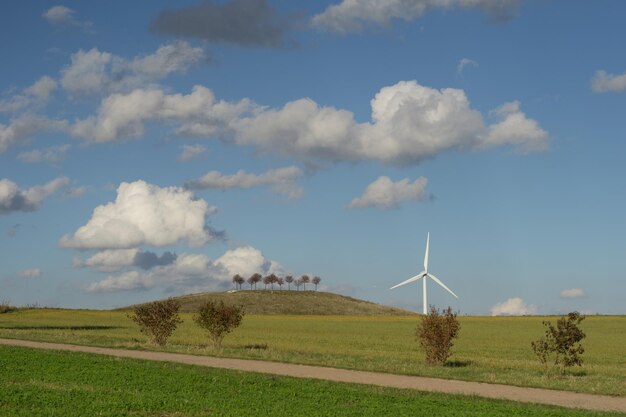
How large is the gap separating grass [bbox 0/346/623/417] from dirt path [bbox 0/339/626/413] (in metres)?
1.54

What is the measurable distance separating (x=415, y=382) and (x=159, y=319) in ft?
72.2

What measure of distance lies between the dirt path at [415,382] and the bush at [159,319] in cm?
938

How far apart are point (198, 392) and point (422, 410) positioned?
253 inches

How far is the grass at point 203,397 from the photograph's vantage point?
19516 millimetres

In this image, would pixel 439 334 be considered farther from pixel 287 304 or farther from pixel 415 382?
pixel 287 304

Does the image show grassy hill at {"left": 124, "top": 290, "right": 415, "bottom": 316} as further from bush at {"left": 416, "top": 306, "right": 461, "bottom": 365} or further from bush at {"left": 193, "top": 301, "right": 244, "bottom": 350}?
bush at {"left": 416, "top": 306, "right": 461, "bottom": 365}

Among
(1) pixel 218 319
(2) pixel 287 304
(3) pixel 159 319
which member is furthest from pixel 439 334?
(2) pixel 287 304

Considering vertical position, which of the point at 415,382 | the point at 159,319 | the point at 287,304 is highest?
the point at 287,304

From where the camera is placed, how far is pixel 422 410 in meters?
20.1

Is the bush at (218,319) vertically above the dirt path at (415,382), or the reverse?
the bush at (218,319)

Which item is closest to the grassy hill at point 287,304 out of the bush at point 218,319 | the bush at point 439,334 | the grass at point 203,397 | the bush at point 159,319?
the bush at point 159,319

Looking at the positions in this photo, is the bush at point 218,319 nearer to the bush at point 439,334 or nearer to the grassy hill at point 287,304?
the bush at point 439,334

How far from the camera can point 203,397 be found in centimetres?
2180

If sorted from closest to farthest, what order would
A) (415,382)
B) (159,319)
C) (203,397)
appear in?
(203,397) < (415,382) < (159,319)
